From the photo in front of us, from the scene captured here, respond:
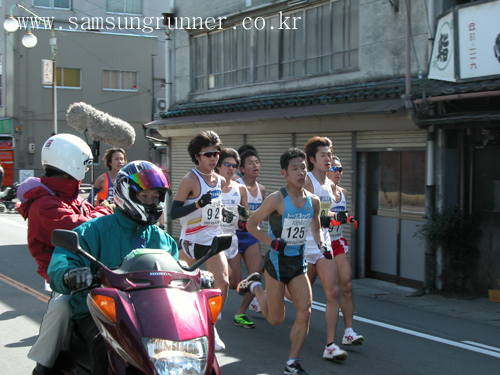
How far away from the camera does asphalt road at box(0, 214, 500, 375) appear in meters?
5.75

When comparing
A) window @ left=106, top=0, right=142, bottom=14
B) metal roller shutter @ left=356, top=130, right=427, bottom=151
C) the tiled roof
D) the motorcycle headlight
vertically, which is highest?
window @ left=106, top=0, right=142, bottom=14

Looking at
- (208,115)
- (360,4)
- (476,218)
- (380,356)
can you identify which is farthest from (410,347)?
(208,115)

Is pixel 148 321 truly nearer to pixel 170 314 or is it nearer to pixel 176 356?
pixel 170 314

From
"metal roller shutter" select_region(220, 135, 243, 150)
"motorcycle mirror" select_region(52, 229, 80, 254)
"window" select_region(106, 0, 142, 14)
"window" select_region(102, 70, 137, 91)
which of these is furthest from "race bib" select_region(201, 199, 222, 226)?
"window" select_region(106, 0, 142, 14)

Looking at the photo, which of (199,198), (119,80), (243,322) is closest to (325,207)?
(199,198)

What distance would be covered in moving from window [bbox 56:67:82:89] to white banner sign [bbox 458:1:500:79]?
30269 millimetres

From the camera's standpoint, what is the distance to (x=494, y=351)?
6.45 metres

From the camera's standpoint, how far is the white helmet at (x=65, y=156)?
4.39m

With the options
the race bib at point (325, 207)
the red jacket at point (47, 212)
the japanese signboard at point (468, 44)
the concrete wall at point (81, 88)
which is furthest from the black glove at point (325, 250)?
the concrete wall at point (81, 88)

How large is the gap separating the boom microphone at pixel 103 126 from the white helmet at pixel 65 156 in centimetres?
994

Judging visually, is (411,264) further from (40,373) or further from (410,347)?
(40,373)

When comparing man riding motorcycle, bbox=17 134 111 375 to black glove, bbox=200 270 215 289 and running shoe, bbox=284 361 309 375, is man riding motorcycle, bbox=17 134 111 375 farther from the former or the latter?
running shoe, bbox=284 361 309 375

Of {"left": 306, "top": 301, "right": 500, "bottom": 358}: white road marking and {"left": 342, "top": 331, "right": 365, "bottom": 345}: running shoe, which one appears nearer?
{"left": 342, "top": 331, "right": 365, "bottom": 345}: running shoe

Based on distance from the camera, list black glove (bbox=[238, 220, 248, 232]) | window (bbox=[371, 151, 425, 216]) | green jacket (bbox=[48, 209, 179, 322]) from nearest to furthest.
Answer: green jacket (bbox=[48, 209, 179, 322]), black glove (bbox=[238, 220, 248, 232]), window (bbox=[371, 151, 425, 216])
